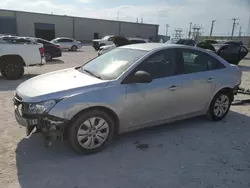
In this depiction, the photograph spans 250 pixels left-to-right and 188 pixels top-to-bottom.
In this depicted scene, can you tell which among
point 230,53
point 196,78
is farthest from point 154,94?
point 230,53

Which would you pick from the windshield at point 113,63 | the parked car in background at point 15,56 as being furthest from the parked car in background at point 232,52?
the windshield at point 113,63

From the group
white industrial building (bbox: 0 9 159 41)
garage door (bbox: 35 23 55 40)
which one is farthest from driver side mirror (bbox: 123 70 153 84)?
garage door (bbox: 35 23 55 40)

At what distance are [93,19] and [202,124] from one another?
4917 centimetres

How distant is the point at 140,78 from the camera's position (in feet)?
12.4

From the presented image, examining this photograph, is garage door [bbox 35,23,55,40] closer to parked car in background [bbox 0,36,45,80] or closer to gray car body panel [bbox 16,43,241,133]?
parked car in background [bbox 0,36,45,80]

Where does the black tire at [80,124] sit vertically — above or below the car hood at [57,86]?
below

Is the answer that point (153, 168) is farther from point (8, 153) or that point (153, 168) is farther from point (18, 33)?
point (18, 33)

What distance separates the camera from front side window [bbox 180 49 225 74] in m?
4.56

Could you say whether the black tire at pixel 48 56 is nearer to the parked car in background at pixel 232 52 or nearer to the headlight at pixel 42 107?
the parked car in background at pixel 232 52

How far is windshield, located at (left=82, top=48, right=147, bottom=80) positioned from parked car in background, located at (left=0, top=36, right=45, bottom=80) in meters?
5.69

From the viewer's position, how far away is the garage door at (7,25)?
40781 millimetres

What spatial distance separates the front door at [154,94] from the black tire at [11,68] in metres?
6.81

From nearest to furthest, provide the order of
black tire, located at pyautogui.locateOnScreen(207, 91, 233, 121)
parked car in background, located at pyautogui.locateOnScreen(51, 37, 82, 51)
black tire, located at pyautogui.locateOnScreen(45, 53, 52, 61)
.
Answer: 1. black tire, located at pyautogui.locateOnScreen(207, 91, 233, 121)
2. black tire, located at pyautogui.locateOnScreen(45, 53, 52, 61)
3. parked car in background, located at pyautogui.locateOnScreen(51, 37, 82, 51)

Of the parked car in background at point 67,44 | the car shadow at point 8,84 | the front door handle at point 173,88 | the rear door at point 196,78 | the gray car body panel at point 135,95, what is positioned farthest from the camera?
the parked car in background at point 67,44
